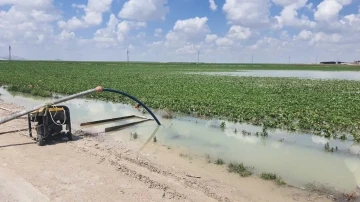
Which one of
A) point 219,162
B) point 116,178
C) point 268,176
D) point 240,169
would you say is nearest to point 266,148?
point 219,162

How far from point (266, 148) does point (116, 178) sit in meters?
5.67

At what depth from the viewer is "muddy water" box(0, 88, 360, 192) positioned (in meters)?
8.92

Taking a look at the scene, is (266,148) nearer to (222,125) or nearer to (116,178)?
(222,125)

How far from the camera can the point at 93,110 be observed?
18250 millimetres

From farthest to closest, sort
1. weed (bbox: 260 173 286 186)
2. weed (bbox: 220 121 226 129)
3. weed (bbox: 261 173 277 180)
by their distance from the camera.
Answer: weed (bbox: 220 121 226 129)
weed (bbox: 261 173 277 180)
weed (bbox: 260 173 286 186)

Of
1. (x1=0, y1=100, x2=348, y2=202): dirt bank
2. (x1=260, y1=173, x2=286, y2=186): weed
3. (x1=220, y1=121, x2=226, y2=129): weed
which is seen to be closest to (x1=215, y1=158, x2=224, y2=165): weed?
(x1=0, y1=100, x2=348, y2=202): dirt bank

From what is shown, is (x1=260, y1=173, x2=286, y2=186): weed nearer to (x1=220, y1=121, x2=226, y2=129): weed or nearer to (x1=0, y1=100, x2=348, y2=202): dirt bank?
(x1=0, y1=100, x2=348, y2=202): dirt bank

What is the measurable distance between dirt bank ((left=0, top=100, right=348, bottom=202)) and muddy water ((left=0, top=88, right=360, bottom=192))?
115cm

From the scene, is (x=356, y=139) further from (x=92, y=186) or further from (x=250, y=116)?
(x=92, y=186)

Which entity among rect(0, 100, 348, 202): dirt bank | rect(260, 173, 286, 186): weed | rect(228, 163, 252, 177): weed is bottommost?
rect(260, 173, 286, 186): weed

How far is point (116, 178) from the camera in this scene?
7605 mm

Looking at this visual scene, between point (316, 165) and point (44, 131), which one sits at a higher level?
point (44, 131)

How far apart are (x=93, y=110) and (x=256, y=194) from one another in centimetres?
1270

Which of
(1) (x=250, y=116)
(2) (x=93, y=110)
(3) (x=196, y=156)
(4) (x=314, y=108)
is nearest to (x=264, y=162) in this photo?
(3) (x=196, y=156)
